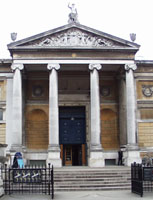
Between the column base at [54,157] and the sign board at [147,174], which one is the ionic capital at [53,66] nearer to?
the column base at [54,157]

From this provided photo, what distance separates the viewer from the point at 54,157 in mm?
27328

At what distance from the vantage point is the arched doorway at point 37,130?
32.0 metres

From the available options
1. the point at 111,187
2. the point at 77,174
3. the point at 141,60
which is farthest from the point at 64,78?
the point at 111,187

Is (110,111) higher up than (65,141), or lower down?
higher up

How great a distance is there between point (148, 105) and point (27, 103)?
1119cm

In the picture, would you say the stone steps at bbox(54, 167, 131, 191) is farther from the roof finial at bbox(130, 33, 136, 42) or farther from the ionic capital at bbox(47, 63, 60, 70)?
the roof finial at bbox(130, 33, 136, 42)

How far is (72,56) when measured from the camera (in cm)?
2941

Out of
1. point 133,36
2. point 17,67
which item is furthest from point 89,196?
point 133,36

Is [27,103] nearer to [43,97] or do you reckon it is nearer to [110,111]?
[43,97]

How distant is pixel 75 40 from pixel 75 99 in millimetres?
6073

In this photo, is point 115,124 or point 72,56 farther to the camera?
point 115,124

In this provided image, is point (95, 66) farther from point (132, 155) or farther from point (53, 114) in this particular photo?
point (132, 155)

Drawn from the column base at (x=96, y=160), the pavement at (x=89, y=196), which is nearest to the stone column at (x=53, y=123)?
the column base at (x=96, y=160)

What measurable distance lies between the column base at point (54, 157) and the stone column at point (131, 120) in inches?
219
